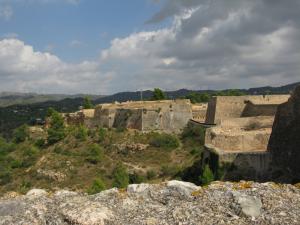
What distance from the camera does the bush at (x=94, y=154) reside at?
41.8 metres

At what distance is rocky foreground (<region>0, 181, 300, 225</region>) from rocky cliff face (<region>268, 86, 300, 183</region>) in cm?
823

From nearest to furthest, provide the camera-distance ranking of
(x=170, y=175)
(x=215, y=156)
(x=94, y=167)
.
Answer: (x=215, y=156) → (x=170, y=175) → (x=94, y=167)

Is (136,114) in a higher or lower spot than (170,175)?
higher

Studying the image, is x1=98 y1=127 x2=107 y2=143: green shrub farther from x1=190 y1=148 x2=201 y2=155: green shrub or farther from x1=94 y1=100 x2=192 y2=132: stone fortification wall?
x1=190 y1=148 x2=201 y2=155: green shrub

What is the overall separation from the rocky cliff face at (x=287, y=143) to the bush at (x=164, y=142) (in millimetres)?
21253

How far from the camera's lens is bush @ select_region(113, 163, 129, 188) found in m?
32.3

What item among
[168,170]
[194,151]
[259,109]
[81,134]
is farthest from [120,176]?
[81,134]

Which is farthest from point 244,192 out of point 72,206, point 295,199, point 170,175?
point 170,175

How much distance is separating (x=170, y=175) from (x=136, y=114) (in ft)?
39.2

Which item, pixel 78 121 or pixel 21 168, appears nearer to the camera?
pixel 21 168

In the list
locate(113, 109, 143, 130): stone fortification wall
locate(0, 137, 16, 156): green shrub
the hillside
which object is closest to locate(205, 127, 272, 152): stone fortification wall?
the hillside

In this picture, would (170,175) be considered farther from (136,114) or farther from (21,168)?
(21,168)

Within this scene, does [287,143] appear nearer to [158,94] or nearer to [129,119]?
[129,119]

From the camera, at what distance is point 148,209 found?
9.69 meters
